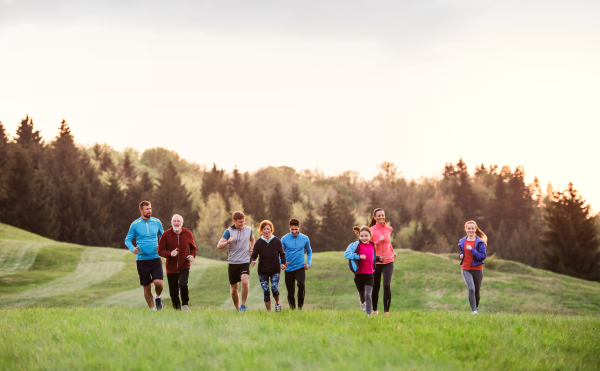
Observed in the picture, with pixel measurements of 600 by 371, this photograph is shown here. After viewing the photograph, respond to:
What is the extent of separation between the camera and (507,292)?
27344mm

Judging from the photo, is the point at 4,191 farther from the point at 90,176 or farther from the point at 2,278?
the point at 2,278

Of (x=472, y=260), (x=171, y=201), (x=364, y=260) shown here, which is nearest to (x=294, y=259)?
(x=364, y=260)

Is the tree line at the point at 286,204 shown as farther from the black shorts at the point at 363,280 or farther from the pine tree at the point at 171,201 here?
the black shorts at the point at 363,280

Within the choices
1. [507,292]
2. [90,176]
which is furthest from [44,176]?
[507,292]

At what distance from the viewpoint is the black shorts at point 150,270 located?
A: 11.6 metres

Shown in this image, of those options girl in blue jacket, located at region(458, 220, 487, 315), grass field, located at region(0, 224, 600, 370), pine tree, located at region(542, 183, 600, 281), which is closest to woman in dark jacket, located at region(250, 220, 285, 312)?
grass field, located at region(0, 224, 600, 370)

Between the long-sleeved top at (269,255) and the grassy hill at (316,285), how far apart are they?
13.2m

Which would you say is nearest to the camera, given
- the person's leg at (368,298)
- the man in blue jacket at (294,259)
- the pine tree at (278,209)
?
the person's leg at (368,298)

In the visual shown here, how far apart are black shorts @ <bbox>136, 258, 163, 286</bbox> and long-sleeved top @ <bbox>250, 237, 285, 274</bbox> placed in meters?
2.44

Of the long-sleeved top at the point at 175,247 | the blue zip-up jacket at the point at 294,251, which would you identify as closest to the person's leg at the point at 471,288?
the blue zip-up jacket at the point at 294,251

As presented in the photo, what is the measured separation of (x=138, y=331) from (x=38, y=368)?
192 cm

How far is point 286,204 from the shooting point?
76125 millimetres

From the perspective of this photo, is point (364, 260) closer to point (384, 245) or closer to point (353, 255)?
point (353, 255)

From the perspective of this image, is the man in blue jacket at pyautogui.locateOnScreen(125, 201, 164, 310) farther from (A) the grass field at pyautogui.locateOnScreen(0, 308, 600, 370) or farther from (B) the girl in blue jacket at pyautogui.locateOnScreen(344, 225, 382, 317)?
(B) the girl in blue jacket at pyautogui.locateOnScreen(344, 225, 382, 317)
